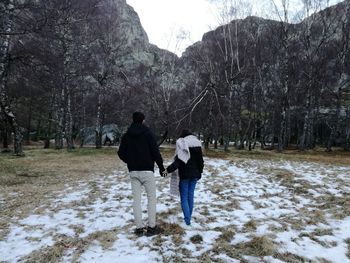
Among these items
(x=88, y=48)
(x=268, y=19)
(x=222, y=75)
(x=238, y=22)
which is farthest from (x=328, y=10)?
(x=88, y=48)

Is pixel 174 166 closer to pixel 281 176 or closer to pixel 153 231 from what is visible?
pixel 153 231

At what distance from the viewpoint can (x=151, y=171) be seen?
650cm

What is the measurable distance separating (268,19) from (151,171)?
2955cm

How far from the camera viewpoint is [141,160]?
638 cm

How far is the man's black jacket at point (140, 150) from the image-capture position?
252 inches

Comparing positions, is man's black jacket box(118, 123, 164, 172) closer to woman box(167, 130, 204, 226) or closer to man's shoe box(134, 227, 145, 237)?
woman box(167, 130, 204, 226)

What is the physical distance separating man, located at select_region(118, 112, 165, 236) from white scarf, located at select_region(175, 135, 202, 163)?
56 centimetres

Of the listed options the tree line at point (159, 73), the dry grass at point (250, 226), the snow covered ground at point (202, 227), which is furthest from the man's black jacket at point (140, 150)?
the tree line at point (159, 73)

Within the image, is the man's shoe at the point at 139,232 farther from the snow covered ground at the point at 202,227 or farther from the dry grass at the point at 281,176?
the dry grass at the point at 281,176

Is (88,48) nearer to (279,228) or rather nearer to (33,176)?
(33,176)

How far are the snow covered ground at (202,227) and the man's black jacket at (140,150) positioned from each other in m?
1.45

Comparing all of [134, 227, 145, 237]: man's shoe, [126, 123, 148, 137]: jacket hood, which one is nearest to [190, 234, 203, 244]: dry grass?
[134, 227, 145, 237]: man's shoe

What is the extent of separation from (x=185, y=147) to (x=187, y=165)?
392 millimetres

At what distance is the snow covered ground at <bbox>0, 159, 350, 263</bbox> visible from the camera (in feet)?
18.8
